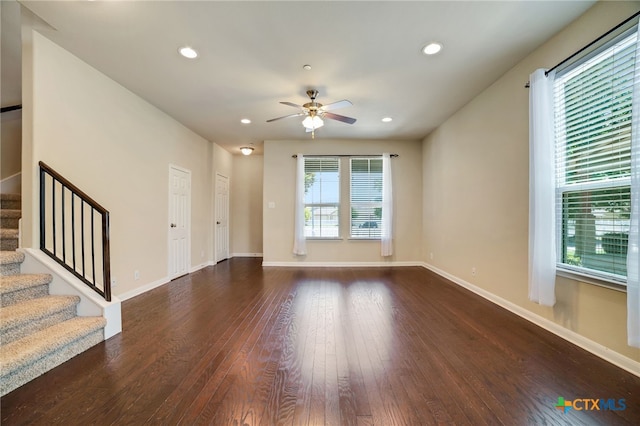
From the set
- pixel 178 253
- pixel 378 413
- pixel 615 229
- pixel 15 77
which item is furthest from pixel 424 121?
pixel 15 77


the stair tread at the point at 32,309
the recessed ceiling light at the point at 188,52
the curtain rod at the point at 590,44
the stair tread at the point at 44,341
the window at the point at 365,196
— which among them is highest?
the recessed ceiling light at the point at 188,52

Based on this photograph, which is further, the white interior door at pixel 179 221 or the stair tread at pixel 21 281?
the white interior door at pixel 179 221

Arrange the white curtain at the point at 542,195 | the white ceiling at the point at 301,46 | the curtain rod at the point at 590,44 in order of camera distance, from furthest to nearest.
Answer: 1. the white curtain at the point at 542,195
2. the white ceiling at the point at 301,46
3. the curtain rod at the point at 590,44

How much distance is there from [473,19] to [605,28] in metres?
0.96

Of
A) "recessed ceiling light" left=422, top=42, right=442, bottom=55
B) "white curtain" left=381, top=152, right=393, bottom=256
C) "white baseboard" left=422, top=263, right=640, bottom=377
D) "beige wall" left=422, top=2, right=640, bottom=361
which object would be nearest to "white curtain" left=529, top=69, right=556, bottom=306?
"beige wall" left=422, top=2, right=640, bottom=361

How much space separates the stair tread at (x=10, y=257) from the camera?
221cm

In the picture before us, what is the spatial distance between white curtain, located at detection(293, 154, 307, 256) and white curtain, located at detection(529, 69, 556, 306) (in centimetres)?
397

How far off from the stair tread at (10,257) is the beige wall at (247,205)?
4886 mm

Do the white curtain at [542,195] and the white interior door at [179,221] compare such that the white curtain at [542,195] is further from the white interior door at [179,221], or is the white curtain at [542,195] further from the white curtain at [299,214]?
the white interior door at [179,221]

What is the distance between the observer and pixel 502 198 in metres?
3.19

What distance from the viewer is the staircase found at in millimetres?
1720

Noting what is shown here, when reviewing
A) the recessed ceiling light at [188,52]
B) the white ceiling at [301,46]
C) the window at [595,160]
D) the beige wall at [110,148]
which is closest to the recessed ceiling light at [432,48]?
the white ceiling at [301,46]

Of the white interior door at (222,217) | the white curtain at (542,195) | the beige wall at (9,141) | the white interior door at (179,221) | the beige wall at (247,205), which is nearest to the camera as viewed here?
the white curtain at (542,195)

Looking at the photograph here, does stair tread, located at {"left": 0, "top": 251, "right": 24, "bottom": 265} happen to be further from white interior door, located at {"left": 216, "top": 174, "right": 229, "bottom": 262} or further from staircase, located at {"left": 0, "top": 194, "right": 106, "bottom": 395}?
white interior door, located at {"left": 216, "top": 174, "right": 229, "bottom": 262}
